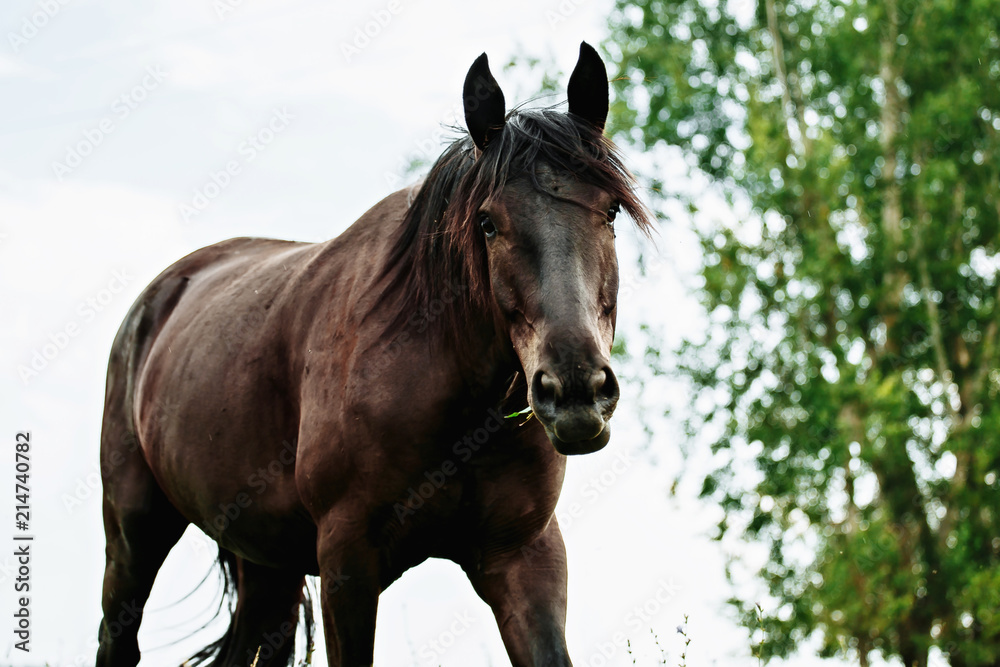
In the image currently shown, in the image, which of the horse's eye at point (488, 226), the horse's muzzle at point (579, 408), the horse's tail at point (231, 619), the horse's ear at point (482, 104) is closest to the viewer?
the horse's muzzle at point (579, 408)

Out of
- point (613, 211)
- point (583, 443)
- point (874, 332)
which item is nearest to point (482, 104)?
point (613, 211)

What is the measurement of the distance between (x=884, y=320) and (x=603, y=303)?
1451 centimetres

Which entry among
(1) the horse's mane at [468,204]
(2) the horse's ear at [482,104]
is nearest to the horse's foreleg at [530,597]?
(1) the horse's mane at [468,204]

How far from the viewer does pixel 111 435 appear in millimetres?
5141

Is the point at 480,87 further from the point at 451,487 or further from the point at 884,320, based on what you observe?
the point at 884,320

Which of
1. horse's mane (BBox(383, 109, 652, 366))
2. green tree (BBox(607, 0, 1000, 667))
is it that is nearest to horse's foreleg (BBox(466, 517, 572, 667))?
horse's mane (BBox(383, 109, 652, 366))

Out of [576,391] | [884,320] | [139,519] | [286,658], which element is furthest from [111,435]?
[884,320]

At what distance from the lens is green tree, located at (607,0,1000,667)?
14.3 meters

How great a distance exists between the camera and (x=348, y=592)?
3.35m

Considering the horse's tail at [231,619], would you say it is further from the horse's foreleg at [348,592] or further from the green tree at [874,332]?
the green tree at [874,332]

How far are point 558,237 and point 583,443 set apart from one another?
64cm

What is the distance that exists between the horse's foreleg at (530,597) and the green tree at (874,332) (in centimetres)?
1138

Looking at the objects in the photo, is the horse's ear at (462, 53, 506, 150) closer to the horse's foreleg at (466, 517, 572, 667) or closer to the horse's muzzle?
the horse's muzzle

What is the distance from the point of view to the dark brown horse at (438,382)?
116 inches
